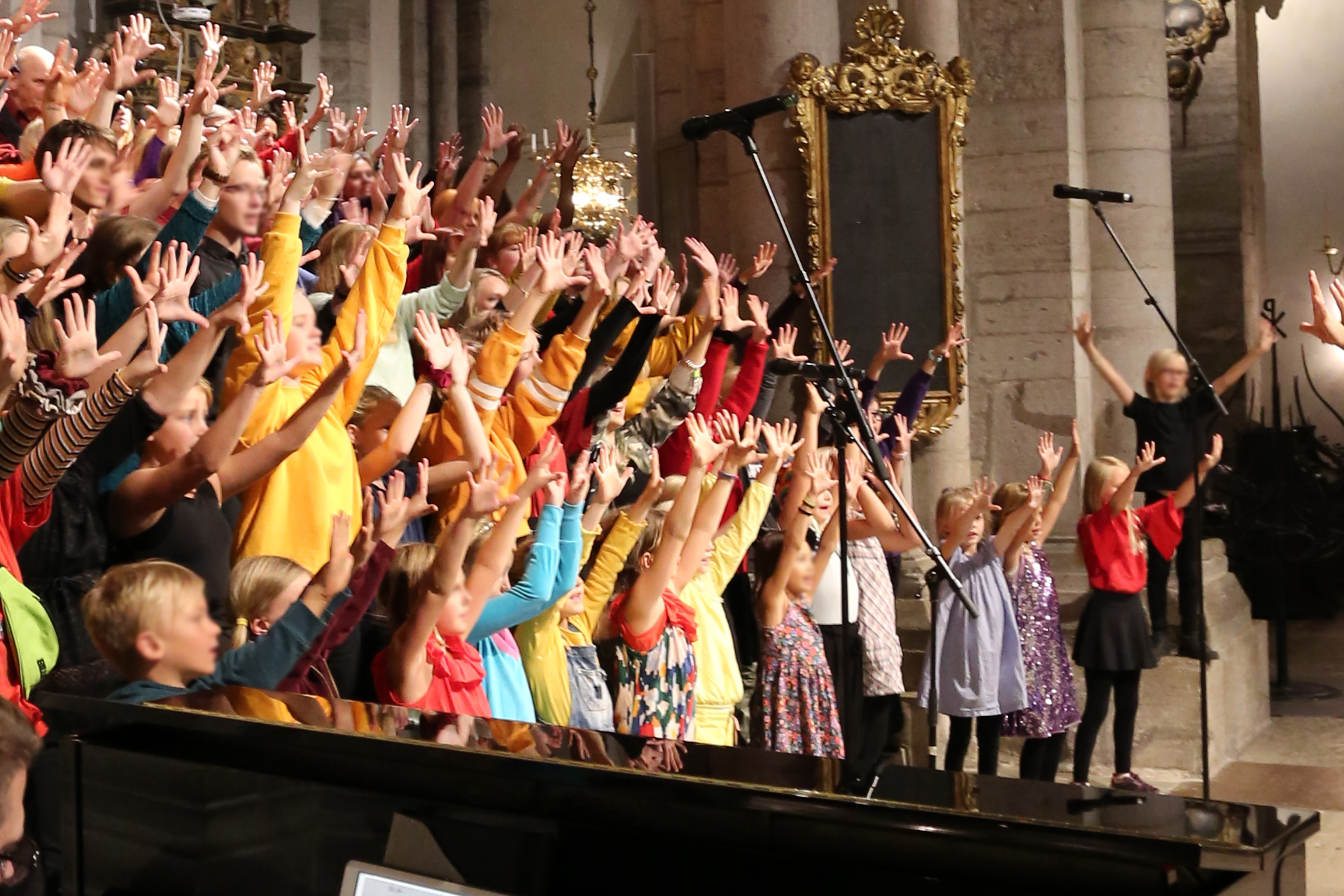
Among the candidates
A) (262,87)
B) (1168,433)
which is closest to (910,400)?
(1168,433)

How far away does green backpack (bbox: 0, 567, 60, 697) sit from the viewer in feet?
9.81

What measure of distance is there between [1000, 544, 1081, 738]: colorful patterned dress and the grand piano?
399cm

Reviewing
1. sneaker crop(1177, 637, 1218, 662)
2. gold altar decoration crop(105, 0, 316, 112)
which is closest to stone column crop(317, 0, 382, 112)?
gold altar decoration crop(105, 0, 316, 112)

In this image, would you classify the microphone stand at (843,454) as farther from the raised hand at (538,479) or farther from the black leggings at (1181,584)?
the black leggings at (1181,584)

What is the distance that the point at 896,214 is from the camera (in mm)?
7594

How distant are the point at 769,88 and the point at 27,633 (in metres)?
5.01

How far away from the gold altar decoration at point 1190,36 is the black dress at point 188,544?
1059 cm

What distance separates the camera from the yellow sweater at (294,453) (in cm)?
381

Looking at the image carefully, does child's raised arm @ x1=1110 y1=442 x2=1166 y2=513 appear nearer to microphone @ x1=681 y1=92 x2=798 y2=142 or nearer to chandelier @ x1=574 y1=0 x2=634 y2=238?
microphone @ x1=681 y1=92 x2=798 y2=142

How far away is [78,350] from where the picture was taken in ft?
10.4

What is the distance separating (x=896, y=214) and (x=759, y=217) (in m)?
0.71

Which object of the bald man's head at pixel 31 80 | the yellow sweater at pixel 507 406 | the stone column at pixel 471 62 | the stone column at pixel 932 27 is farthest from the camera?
the stone column at pixel 471 62

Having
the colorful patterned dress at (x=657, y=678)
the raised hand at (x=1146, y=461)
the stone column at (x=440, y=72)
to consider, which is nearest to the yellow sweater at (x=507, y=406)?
the colorful patterned dress at (x=657, y=678)

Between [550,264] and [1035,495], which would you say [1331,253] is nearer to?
[1035,495]
